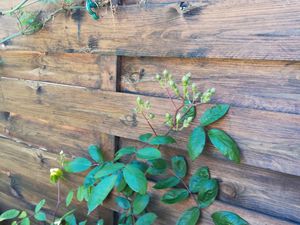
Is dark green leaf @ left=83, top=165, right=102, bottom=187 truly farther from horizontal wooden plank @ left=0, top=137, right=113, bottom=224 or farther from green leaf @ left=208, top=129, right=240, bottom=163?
green leaf @ left=208, top=129, right=240, bottom=163

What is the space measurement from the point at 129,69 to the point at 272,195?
59cm

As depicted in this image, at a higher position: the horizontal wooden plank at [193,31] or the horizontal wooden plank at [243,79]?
the horizontal wooden plank at [193,31]

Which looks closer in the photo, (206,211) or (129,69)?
(206,211)

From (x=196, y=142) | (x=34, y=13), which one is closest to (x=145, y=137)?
(x=196, y=142)

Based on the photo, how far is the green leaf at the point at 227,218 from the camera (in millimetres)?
877

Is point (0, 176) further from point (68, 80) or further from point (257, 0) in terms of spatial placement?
point (257, 0)

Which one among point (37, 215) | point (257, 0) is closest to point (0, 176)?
point (37, 215)

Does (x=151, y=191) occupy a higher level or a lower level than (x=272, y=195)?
lower

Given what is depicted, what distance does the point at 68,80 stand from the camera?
1.26 m

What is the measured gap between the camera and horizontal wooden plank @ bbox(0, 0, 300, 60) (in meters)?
0.77

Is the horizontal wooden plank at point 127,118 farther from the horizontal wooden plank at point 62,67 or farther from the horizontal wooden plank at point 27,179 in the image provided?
the horizontal wooden plank at point 27,179

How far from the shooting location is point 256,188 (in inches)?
35.5

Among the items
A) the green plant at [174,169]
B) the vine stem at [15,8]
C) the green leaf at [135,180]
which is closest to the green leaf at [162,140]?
the green plant at [174,169]

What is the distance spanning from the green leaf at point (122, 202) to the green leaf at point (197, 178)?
249 mm
